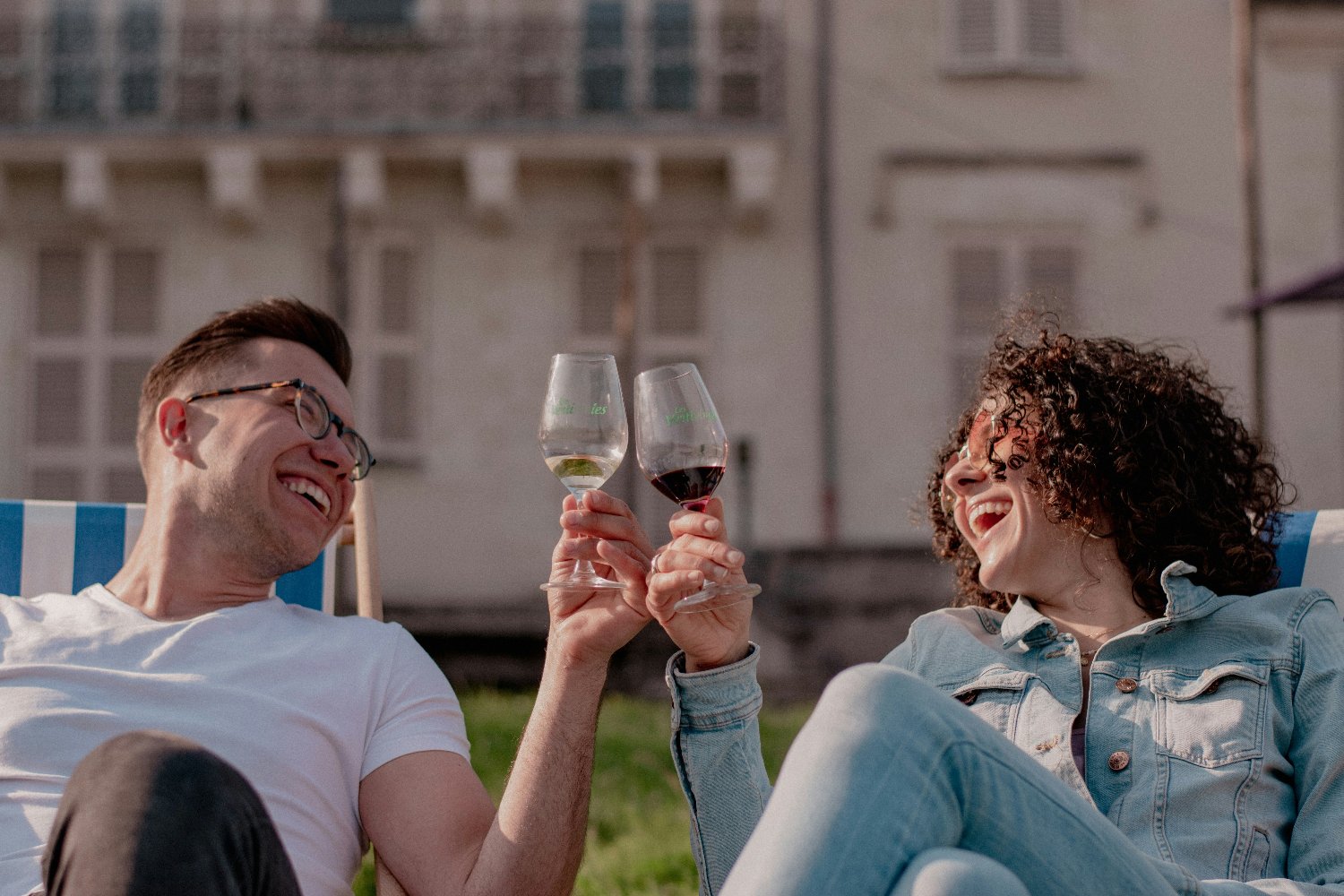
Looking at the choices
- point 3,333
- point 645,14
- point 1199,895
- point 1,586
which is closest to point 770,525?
point 645,14

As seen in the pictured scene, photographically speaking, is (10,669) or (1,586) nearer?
(10,669)

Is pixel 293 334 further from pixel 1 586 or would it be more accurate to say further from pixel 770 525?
pixel 770 525

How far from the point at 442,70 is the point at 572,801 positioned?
34.0ft

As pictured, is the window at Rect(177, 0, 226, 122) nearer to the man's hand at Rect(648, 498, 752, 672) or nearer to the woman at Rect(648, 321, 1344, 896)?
the woman at Rect(648, 321, 1344, 896)

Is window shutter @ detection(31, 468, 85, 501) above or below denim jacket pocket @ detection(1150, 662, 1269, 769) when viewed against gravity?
above

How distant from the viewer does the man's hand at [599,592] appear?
6.94ft

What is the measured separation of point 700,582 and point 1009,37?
10789 mm

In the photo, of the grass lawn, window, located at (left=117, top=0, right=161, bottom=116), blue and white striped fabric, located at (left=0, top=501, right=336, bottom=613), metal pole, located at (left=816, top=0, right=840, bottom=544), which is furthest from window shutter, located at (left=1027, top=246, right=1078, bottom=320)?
blue and white striped fabric, located at (left=0, top=501, right=336, bottom=613)

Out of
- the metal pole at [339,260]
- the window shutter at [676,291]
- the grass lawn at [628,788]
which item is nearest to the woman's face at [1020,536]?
the grass lawn at [628,788]

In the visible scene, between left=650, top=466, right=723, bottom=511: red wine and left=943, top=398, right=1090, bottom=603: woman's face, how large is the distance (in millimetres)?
549

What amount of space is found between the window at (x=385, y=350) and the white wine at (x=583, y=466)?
31.1ft

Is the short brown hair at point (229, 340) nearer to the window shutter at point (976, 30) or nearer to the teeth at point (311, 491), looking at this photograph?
the teeth at point (311, 491)

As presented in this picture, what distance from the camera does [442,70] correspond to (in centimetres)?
1172

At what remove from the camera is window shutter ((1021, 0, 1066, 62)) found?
1197cm
